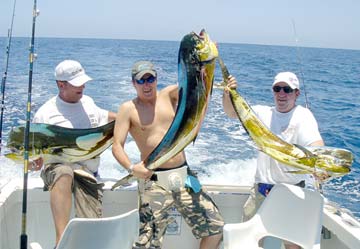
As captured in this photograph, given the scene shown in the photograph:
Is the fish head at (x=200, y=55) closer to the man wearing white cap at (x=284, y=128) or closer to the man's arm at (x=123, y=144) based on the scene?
the man wearing white cap at (x=284, y=128)

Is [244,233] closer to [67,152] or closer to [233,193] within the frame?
[233,193]

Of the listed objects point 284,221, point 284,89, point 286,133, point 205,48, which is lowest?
point 284,221

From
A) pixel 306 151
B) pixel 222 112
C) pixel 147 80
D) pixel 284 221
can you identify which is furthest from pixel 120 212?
pixel 222 112

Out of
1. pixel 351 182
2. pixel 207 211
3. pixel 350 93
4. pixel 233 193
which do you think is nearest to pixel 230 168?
pixel 351 182

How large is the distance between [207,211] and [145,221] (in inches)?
16.5

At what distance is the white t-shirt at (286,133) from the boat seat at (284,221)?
0.16m

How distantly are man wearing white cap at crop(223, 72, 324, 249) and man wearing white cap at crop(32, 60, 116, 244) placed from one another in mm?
1023

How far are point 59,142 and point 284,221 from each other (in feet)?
5.18

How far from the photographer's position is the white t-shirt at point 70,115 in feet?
10.6

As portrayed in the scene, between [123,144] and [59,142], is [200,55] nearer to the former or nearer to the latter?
[123,144]

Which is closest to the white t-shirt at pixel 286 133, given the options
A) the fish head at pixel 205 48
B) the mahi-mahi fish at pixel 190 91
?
the mahi-mahi fish at pixel 190 91

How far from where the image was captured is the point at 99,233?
2137 mm

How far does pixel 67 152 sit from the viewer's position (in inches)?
127

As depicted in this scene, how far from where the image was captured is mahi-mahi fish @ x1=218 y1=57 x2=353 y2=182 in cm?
280
